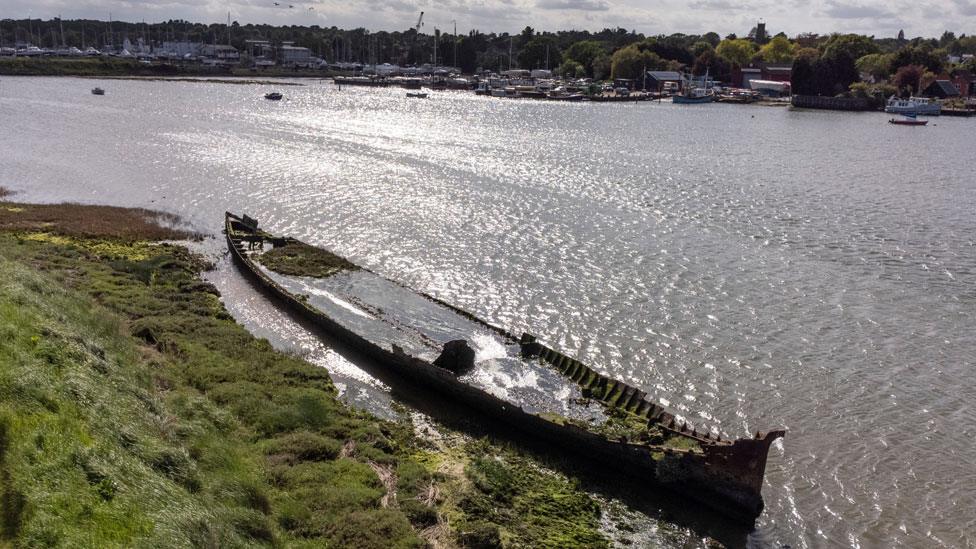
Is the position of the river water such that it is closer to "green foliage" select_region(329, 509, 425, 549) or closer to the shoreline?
the shoreline

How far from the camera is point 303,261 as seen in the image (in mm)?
51125

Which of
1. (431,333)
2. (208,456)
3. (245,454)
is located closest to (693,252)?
(431,333)

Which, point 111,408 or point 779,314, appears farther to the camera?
point 779,314

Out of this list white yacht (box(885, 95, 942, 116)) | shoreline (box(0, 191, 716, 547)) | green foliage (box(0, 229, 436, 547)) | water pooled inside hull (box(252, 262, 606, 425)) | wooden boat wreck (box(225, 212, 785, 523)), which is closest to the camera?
green foliage (box(0, 229, 436, 547))

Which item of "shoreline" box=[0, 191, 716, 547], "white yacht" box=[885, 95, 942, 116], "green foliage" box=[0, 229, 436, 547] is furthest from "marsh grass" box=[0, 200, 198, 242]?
"white yacht" box=[885, 95, 942, 116]

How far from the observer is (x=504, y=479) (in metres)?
26.3

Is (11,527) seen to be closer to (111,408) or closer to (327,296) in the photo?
(111,408)

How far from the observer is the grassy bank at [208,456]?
17297 mm

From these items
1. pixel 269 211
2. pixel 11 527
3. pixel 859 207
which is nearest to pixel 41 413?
pixel 11 527

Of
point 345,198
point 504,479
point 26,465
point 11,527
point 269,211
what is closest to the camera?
point 11,527

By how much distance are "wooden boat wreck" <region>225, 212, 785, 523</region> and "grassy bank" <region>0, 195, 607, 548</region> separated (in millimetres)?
2437

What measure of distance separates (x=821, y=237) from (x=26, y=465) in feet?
190

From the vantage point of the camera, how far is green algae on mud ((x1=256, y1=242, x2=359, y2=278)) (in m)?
49.4

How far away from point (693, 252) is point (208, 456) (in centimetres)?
4092
